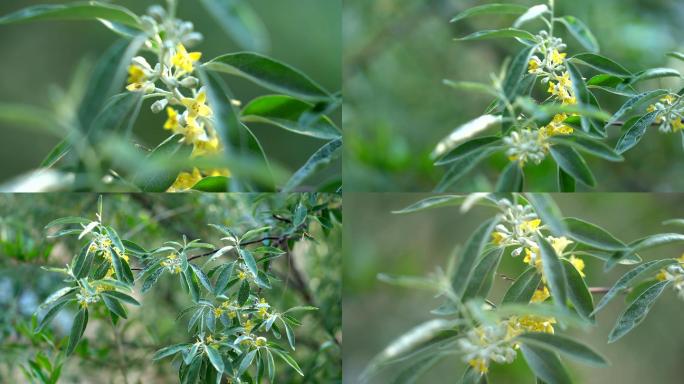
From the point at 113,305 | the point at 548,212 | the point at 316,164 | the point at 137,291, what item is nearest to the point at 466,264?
the point at 548,212

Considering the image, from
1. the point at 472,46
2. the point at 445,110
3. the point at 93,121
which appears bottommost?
the point at 445,110

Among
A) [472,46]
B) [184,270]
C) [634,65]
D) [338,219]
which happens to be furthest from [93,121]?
[472,46]

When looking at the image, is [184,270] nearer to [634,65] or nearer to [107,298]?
[107,298]

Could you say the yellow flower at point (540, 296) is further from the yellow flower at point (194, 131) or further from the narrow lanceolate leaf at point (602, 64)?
the yellow flower at point (194, 131)

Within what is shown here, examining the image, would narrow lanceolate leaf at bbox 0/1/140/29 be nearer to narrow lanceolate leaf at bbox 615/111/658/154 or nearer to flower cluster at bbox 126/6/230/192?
flower cluster at bbox 126/6/230/192

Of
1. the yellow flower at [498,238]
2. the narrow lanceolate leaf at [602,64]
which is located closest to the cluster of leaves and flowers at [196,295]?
the yellow flower at [498,238]

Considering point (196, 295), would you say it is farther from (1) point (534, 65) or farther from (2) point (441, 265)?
(2) point (441, 265)
